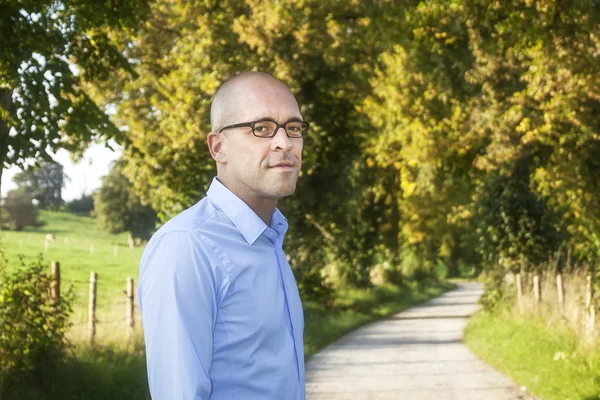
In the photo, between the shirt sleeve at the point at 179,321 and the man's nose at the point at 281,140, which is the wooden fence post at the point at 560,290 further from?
the shirt sleeve at the point at 179,321

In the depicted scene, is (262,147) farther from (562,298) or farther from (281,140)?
(562,298)

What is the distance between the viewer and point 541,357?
1274 cm

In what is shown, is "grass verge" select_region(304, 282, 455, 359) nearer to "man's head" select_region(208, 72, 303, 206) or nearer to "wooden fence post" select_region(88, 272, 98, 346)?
"wooden fence post" select_region(88, 272, 98, 346)

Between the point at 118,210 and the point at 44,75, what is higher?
the point at 44,75

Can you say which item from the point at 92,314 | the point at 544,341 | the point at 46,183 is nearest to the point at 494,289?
the point at 544,341

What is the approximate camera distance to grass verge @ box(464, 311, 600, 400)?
34.9 ft

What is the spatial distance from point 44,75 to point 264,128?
7295mm

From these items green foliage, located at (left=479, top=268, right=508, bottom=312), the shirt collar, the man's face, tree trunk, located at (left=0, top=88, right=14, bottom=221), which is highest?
Answer: tree trunk, located at (left=0, top=88, right=14, bottom=221)

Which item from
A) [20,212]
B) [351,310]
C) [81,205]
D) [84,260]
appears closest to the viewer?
[351,310]

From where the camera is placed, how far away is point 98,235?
3150 inches

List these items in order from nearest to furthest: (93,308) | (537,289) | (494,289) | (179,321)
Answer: (179,321), (93,308), (537,289), (494,289)

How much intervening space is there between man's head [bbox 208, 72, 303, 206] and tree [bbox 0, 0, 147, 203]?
6586mm

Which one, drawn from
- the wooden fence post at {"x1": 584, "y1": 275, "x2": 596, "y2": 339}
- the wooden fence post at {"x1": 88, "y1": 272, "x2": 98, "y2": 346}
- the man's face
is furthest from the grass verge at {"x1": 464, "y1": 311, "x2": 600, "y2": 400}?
the man's face

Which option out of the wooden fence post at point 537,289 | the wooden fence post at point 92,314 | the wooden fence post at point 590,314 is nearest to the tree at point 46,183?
the wooden fence post at point 537,289
